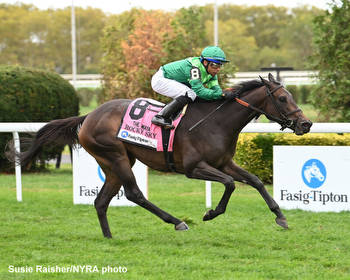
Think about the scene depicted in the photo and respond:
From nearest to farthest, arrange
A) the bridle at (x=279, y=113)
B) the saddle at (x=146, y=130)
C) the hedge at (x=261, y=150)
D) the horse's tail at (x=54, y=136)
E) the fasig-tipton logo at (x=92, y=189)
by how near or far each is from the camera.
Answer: the bridle at (x=279, y=113) → the saddle at (x=146, y=130) → the horse's tail at (x=54, y=136) → the fasig-tipton logo at (x=92, y=189) → the hedge at (x=261, y=150)

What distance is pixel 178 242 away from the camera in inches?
229

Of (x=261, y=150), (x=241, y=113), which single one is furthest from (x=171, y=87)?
(x=261, y=150)

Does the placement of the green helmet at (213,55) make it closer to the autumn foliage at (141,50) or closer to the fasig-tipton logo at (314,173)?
the fasig-tipton logo at (314,173)

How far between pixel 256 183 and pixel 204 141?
63 centimetres

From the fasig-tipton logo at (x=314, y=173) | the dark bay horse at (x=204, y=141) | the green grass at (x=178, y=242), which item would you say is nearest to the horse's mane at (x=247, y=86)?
the dark bay horse at (x=204, y=141)

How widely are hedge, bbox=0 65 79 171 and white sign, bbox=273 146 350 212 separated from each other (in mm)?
5622

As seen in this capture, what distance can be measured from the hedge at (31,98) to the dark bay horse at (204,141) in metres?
5.40

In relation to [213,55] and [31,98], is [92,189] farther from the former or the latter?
[31,98]

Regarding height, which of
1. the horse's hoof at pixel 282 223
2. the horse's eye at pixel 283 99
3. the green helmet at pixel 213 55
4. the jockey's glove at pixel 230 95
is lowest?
the horse's hoof at pixel 282 223

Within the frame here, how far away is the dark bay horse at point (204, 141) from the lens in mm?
5707

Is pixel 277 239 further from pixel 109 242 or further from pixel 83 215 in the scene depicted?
pixel 83 215

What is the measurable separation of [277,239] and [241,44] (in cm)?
4198

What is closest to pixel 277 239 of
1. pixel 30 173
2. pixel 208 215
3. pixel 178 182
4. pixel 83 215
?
pixel 208 215

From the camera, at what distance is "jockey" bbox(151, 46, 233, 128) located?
579 cm
